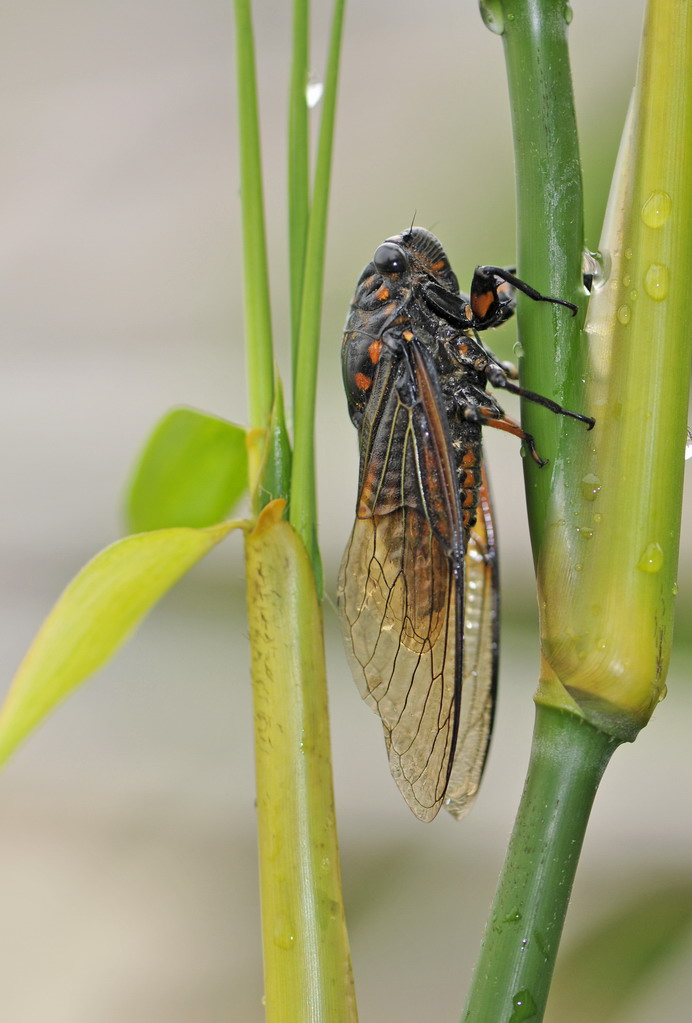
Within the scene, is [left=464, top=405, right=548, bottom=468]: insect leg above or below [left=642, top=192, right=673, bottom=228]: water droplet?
below

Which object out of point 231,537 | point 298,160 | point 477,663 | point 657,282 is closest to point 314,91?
point 298,160

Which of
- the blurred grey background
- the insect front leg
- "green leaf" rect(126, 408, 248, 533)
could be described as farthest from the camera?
the blurred grey background

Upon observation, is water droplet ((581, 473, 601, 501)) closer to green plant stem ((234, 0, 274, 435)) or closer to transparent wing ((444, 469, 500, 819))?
green plant stem ((234, 0, 274, 435))

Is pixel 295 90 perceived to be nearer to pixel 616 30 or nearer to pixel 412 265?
pixel 412 265

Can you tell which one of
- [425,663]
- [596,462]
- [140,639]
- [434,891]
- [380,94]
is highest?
[380,94]

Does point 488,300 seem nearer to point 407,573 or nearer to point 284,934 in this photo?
point 407,573

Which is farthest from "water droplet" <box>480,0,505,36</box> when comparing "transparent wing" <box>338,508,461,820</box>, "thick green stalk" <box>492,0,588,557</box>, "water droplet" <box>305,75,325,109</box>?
"transparent wing" <box>338,508,461,820</box>

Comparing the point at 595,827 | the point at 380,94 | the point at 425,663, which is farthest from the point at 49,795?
the point at 380,94
